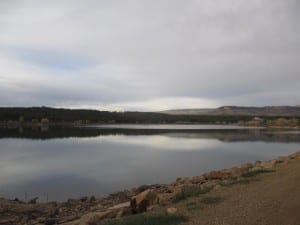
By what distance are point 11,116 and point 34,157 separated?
297 ft

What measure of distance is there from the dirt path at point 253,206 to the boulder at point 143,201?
106 centimetres

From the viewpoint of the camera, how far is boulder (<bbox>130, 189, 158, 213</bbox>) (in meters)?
9.78

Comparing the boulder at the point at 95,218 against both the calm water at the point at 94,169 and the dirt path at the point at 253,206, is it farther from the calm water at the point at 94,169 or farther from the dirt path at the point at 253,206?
the calm water at the point at 94,169

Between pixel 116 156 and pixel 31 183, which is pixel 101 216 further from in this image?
pixel 116 156

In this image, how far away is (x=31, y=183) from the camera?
18703 mm

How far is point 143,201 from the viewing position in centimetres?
1004

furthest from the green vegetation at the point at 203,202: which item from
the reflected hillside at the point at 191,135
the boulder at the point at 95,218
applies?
the reflected hillside at the point at 191,135

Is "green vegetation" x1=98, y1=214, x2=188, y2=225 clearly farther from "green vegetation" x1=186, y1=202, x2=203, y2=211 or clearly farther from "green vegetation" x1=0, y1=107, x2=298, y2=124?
"green vegetation" x1=0, y1=107, x2=298, y2=124

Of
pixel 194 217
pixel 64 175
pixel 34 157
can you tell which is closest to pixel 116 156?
pixel 34 157

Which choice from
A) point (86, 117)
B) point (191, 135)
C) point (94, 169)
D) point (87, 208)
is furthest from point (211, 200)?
point (86, 117)

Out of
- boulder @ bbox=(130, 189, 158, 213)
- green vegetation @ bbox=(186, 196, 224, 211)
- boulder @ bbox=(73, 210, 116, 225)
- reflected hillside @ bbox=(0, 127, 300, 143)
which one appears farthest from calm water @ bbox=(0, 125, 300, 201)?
reflected hillside @ bbox=(0, 127, 300, 143)

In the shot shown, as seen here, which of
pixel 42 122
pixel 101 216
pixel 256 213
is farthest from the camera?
pixel 42 122

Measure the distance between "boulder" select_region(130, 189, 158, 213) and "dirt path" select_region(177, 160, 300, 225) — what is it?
1.06 metres

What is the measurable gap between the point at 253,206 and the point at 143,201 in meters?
2.83
